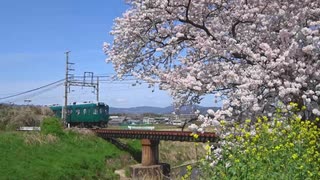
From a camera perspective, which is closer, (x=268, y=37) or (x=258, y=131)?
(x=258, y=131)

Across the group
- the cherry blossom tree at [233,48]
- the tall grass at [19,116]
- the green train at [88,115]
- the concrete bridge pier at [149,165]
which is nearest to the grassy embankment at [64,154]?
the tall grass at [19,116]

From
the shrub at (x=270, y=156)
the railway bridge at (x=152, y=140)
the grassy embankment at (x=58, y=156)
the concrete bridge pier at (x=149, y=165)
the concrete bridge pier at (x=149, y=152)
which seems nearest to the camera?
the shrub at (x=270, y=156)

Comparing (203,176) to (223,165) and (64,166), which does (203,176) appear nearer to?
(223,165)

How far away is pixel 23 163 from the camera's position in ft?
105

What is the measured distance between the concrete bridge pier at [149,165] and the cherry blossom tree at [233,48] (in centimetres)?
2489

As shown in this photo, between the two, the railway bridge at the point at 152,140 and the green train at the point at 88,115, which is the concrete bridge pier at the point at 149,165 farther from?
the green train at the point at 88,115

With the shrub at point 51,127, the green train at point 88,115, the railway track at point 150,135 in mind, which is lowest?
the railway track at point 150,135

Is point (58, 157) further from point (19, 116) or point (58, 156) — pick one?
point (19, 116)

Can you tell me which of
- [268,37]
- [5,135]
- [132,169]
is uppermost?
[268,37]

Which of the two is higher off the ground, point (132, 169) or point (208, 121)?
point (208, 121)

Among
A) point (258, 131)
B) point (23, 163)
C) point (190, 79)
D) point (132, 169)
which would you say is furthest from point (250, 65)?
point (132, 169)

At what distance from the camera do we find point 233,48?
9805mm

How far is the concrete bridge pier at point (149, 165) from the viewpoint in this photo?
121 ft

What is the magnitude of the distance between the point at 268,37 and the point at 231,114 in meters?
2.08
